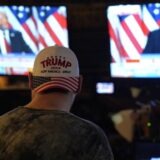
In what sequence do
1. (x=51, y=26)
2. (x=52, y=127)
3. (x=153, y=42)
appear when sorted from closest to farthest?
(x=52, y=127) < (x=153, y=42) < (x=51, y=26)

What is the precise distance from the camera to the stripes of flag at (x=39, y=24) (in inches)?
109

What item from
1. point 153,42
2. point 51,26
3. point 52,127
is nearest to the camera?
point 52,127

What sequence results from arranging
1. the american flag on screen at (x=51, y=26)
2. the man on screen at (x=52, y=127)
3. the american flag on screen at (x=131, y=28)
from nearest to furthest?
the man on screen at (x=52, y=127) → the american flag on screen at (x=131, y=28) → the american flag on screen at (x=51, y=26)

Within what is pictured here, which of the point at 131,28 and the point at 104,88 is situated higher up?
the point at 131,28

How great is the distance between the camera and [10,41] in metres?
2.83

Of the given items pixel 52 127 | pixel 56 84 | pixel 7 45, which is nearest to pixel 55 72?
pixel 56 84

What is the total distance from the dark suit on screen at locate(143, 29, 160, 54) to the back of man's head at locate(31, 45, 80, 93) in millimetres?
1105

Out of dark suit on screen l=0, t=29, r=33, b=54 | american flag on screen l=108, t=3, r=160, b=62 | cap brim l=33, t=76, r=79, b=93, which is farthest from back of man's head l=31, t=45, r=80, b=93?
dark suit on screen l=0, t=29, r=33, b=54

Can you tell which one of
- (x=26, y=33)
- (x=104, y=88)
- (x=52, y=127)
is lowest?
(x=104, y=88)

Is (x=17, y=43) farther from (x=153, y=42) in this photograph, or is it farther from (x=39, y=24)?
(x=153, y=42)

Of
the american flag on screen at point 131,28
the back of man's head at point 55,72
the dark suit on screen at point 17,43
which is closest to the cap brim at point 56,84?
the back of man's head at point 55,72

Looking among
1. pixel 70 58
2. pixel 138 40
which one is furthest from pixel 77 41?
pixel 70 58

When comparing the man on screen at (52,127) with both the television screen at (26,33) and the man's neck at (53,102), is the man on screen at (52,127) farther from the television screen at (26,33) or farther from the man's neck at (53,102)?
the television screen at (26,33)

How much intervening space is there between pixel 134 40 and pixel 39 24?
1.68 ft
